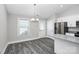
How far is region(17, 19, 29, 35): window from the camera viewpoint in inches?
263

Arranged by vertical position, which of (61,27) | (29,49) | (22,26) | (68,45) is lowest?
(29,49)

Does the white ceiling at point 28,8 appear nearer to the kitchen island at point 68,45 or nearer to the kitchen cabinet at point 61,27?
the kitchen cabinet at point 61,27

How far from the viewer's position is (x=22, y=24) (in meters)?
6.93

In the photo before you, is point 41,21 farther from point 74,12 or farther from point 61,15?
point 74,12

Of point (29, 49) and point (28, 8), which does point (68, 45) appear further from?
point (28, 8)

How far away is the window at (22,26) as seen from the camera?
21.9ft

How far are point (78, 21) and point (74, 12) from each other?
969mm

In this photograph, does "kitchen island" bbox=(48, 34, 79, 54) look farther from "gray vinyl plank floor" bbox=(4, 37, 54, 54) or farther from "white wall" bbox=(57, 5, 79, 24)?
"white wall" bbox=(57, 5, 79, 24)

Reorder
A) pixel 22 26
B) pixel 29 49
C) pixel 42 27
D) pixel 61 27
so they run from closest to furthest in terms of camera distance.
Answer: pixel 29 49 < pixel 61 27 < pixel 22 26 < pixel 42 27

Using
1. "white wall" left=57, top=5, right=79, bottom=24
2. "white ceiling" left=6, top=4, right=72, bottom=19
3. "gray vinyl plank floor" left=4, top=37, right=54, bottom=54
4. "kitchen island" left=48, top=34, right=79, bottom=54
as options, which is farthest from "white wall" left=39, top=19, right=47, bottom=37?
"kitchen island" left=48, top=34, right=79, bottom=54

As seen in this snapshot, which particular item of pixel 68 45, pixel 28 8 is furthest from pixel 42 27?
pixel 68 45

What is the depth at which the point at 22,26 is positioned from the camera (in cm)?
694
